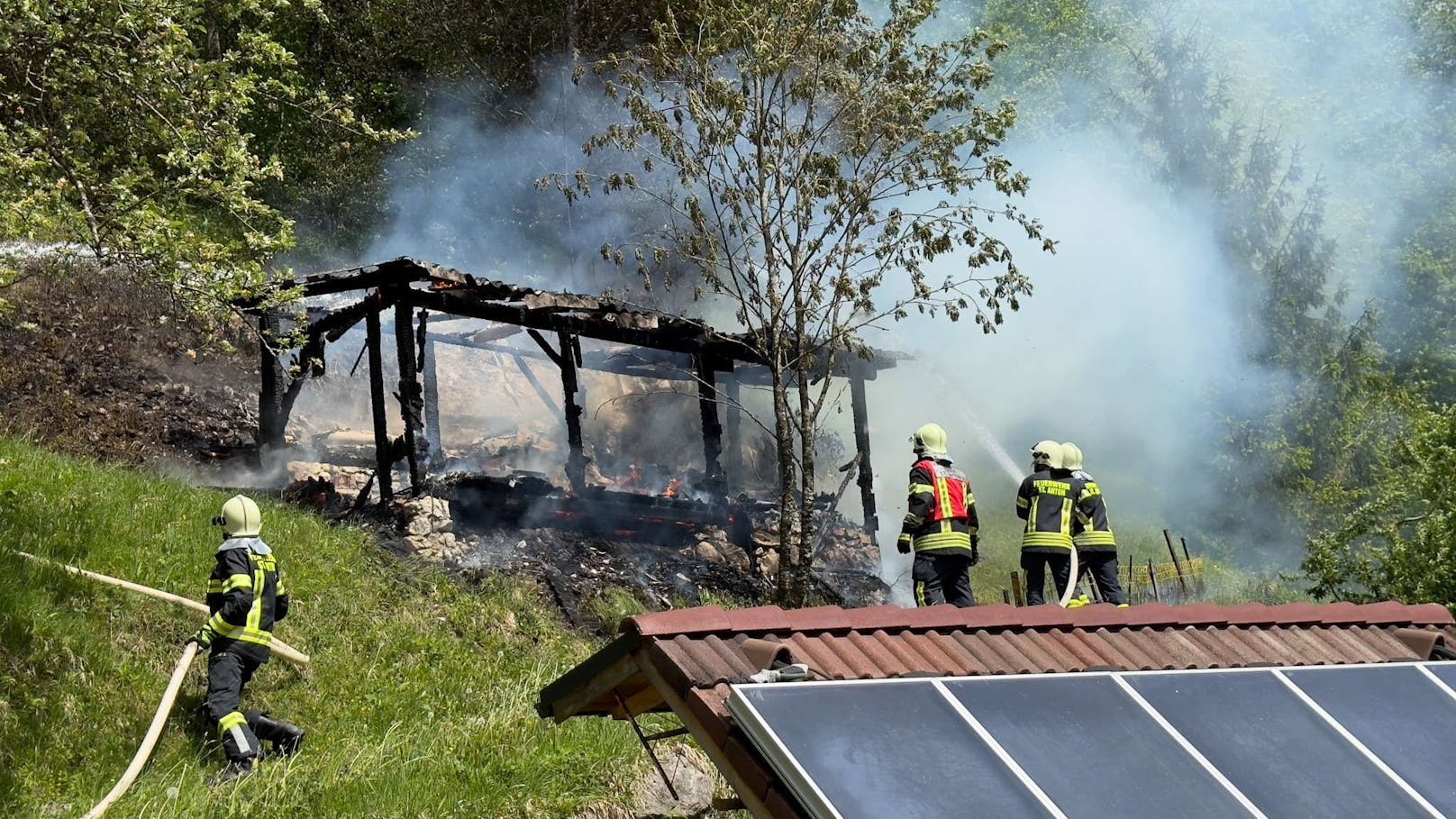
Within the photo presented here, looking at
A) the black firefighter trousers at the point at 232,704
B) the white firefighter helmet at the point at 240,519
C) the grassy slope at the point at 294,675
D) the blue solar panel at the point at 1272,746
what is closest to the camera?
the blue solar panel at the point at 1272,746

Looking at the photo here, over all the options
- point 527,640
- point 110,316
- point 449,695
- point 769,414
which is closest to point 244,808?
point 449,695

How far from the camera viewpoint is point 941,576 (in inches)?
378

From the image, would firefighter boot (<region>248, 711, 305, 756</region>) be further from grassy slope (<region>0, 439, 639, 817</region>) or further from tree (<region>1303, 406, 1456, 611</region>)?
tree (<region>1303, 406, 1456, 611</region>)

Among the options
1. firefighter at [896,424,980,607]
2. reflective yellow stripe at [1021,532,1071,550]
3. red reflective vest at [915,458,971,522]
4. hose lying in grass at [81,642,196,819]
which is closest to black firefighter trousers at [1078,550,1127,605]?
reflective yellow stripe at [1021,532,1071,550]

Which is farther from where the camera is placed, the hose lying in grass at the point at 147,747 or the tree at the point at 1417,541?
the tree at the point at 1417,541

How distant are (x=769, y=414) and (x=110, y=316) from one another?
13.5 m

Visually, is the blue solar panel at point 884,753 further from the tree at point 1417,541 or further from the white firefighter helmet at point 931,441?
the tree at point 1417,541

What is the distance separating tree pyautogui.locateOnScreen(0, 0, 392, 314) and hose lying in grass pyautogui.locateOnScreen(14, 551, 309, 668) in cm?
217

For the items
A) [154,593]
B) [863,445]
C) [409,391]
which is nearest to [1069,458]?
[154,593]

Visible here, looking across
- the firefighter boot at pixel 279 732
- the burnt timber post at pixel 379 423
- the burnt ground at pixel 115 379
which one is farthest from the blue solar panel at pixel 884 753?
the burnt ground at pixel 115 379

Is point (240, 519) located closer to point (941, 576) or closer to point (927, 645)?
point (941, 576)

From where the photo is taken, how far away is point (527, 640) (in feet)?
38.9

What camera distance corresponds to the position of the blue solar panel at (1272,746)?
3.54 metres

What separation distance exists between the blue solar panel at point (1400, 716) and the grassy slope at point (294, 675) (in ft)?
14.9
